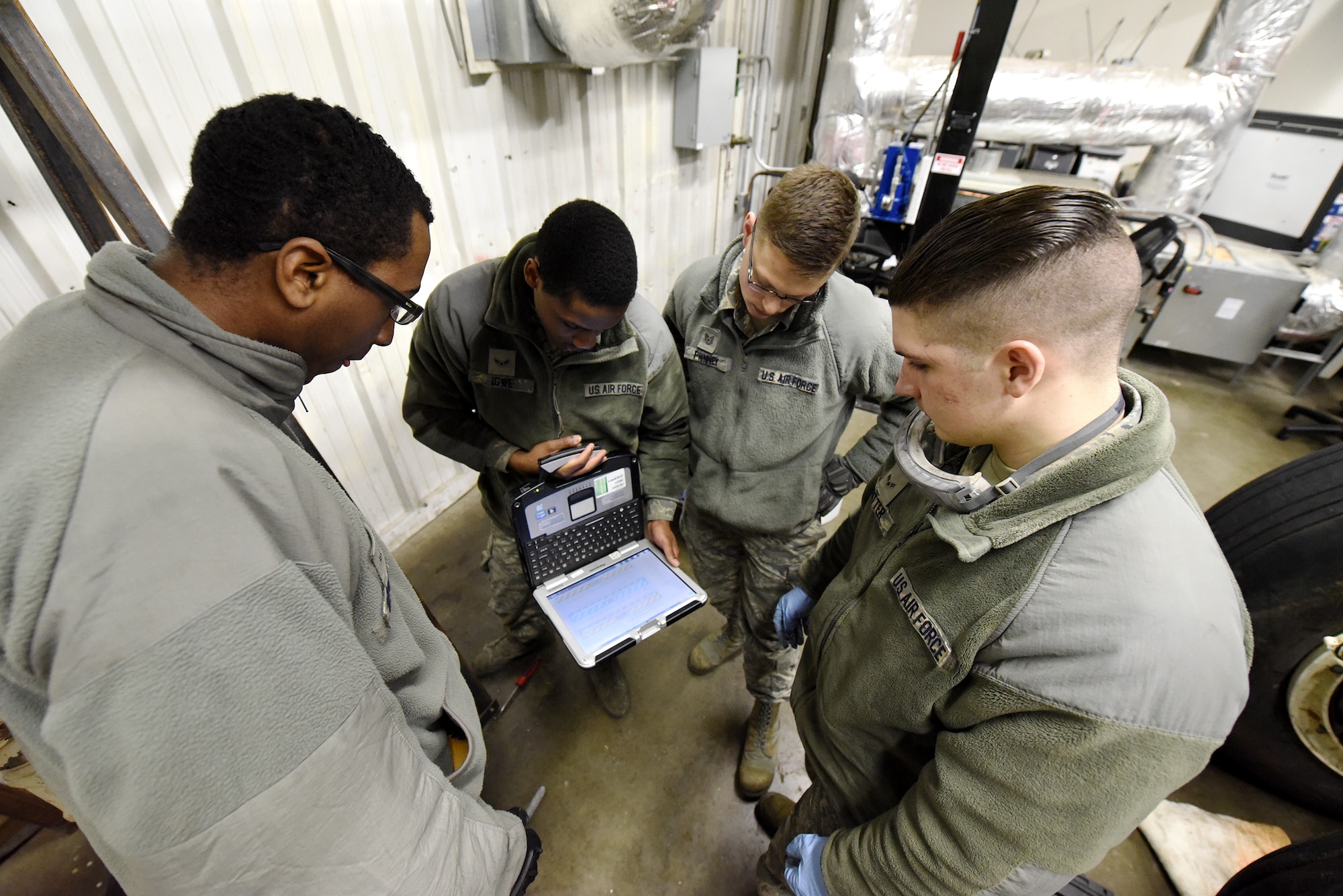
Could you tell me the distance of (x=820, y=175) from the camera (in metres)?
1.17

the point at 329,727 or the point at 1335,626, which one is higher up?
the point at 329,727

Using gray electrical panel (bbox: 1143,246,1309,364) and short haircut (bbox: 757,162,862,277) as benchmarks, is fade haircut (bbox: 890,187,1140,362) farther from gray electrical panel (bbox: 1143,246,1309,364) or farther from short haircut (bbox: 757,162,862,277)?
gray electrical panel (bbox: 1143,246,1309,364)

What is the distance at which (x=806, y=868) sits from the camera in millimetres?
942

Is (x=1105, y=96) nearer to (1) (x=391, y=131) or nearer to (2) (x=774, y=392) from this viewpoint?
(2) (x=774, y=392)

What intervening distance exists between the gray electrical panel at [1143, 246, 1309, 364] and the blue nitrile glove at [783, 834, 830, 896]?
4.25 m

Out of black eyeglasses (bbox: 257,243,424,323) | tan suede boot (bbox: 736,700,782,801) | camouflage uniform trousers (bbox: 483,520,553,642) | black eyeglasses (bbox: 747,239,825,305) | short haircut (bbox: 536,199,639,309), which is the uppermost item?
black eyeglasses (bbox: 257,243,424,323)

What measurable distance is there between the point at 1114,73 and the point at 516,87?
366cm

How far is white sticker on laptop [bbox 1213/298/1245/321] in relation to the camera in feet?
10.8

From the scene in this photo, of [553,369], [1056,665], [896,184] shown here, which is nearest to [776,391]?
[553,369]

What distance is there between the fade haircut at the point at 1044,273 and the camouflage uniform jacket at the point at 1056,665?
0.45 ft

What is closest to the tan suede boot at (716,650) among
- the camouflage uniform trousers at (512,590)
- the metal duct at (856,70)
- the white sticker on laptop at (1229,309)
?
the camouflage uniform trousers at (512,590)

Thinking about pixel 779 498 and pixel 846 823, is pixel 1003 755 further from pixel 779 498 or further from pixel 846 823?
pixel 779 498

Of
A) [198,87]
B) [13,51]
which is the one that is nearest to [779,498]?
[13,51]

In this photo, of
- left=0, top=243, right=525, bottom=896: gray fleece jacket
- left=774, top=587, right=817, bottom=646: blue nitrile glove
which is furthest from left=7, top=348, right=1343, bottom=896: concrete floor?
left=0, top=243, right=525, bottom=896: gray fleece jacket
